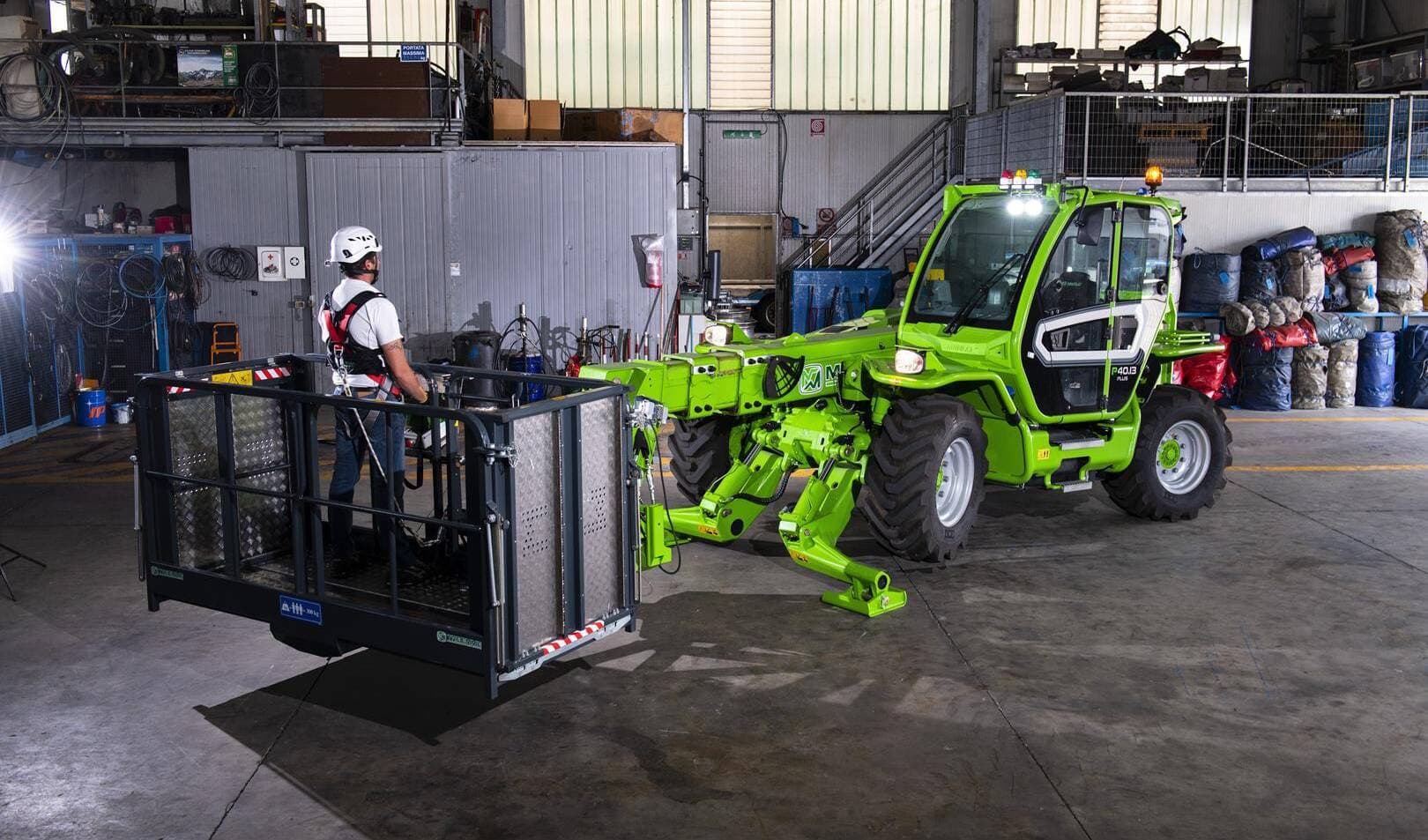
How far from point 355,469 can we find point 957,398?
4.23 meters

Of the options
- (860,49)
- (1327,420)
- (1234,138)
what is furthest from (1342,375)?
(860,49)

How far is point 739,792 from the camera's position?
567 centimetres

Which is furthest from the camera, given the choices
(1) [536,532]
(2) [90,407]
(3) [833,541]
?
(2) [90,407]

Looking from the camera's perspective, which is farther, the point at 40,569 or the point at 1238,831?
the point at 40,569

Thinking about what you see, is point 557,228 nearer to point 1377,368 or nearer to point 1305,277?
point 1305,277

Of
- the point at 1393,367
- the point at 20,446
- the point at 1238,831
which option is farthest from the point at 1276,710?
the point at 20,446

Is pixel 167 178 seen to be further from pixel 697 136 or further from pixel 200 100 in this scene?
pixel 697 136

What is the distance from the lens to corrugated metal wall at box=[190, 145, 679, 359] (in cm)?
1652

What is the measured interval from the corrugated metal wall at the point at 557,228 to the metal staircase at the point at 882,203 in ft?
16.0

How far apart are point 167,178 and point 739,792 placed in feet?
54.3

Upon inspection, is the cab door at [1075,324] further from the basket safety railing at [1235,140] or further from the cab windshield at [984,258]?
the basket safety railing at [1235,140]

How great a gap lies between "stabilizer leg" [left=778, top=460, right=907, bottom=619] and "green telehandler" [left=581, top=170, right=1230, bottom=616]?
0.01 metres

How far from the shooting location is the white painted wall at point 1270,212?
16312mm

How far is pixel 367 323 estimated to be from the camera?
7180 mm
